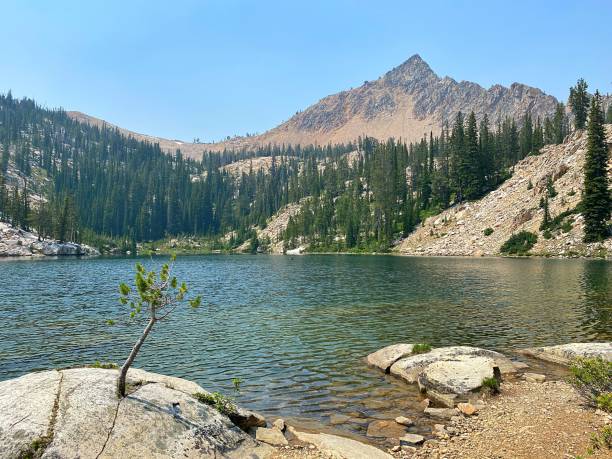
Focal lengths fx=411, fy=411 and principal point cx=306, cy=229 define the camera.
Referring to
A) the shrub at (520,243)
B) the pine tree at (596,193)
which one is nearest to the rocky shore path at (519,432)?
the pine tree at (596,193)

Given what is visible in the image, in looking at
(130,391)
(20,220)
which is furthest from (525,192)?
(20,220)

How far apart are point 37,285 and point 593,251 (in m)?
115

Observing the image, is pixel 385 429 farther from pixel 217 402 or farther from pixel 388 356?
pixel 388 356

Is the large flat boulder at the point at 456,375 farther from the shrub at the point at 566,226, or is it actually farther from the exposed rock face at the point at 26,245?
the exposed rock face at the point at 26,245

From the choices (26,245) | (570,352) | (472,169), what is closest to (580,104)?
(472,169)

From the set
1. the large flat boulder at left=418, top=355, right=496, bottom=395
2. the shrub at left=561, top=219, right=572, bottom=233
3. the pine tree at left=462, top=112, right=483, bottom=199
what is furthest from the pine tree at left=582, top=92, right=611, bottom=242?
the large flat boulder at left=418, top=355, right=496, bottom=395

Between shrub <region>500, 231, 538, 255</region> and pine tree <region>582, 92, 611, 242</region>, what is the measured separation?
13440 mm

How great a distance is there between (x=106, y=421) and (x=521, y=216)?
13266 cm

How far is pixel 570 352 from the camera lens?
24062 mm

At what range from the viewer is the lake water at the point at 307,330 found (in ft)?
68.4

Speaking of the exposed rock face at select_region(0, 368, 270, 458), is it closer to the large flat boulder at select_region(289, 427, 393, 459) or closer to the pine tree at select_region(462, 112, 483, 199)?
the large flat boulder at select_region(289, 427, 393, 459)

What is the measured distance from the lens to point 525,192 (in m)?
135

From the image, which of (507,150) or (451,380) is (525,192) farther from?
(451,380)

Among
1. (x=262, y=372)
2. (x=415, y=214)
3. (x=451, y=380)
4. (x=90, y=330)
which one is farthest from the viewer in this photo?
(x=415, y=214)
